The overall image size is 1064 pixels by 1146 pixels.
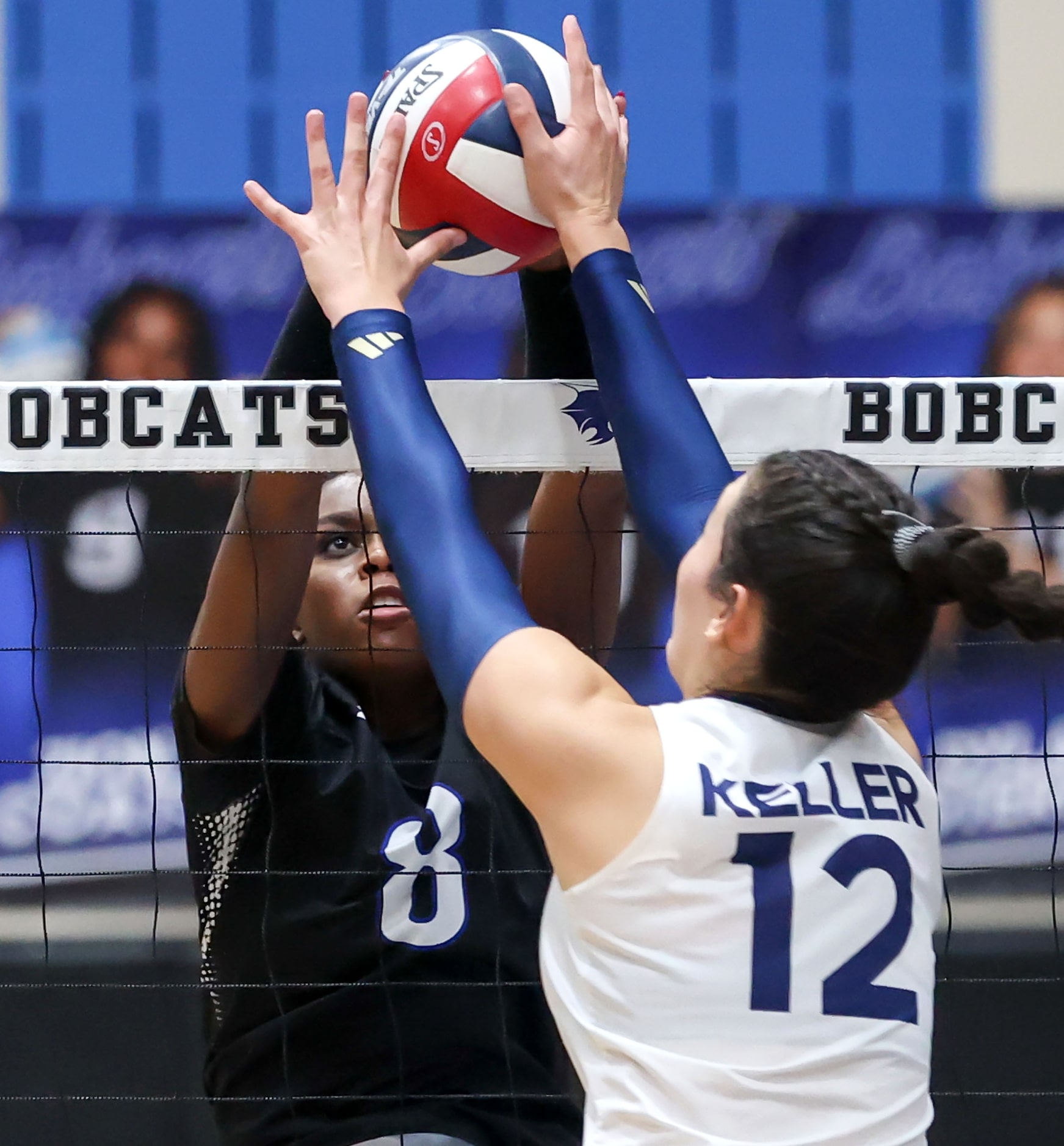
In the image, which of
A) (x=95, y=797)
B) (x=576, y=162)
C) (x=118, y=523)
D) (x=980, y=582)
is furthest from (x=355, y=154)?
(x=95, y=797)

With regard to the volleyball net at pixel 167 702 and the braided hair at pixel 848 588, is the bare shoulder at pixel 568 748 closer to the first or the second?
the braided hair at pixel 848 588

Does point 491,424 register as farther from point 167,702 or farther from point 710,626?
point 167,702

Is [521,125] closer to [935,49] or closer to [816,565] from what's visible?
[816,565]

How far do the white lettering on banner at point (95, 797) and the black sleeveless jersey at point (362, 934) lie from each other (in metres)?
2.04

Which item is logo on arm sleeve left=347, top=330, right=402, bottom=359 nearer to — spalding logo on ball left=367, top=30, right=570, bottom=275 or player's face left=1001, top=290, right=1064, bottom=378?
spalding logo on ball left=367, top=30, right=570, bottom=275

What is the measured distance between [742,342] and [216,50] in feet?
Result: 7.77

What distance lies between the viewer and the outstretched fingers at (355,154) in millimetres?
1631

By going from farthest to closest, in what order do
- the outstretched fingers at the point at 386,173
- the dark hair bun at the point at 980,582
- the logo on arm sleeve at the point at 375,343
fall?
the outstretched fingers at the point at 386,173
the logo on arm sleeve at the point at 375,343
the dark hair bun at the point at 980,582

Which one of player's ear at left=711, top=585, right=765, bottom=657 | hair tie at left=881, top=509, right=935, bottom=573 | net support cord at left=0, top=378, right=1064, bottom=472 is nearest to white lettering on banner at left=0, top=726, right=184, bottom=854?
net support cord at left=0, top=378, right=1064, bottom=472

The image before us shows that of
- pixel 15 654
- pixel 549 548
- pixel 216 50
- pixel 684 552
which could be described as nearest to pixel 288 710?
pixel 549 548

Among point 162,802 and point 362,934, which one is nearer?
point 362,934

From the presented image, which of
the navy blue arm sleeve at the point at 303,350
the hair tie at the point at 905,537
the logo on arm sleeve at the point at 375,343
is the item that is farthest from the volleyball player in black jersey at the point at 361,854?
the hair tie at the point at 905,537

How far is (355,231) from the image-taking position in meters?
1.60

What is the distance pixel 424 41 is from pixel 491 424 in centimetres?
348
